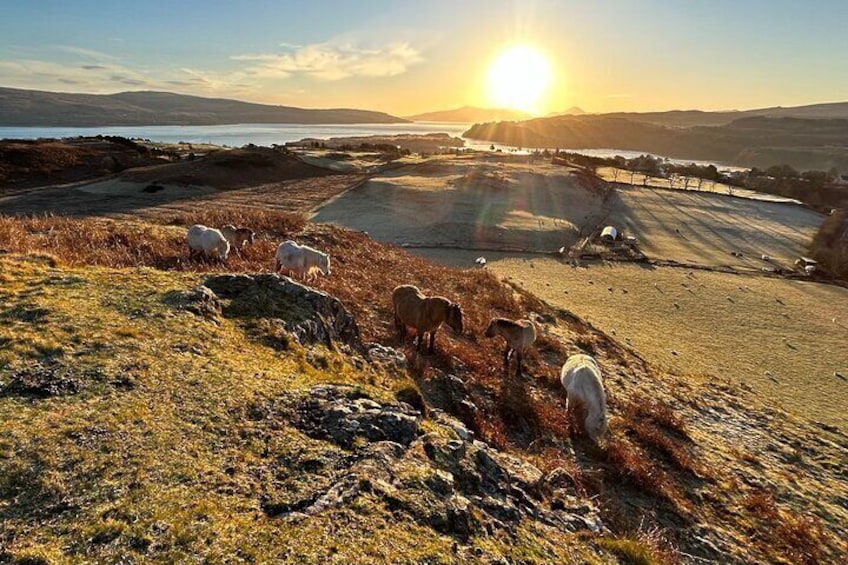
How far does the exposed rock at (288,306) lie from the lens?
380 inches

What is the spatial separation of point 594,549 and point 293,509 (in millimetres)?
4374

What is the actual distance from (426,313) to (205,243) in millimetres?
9974

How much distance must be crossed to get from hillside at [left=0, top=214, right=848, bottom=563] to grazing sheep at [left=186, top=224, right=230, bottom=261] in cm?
271

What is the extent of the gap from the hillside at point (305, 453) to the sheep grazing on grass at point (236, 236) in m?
5.17

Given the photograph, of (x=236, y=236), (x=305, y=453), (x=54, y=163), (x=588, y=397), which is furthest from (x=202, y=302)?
(x=54, y=163)

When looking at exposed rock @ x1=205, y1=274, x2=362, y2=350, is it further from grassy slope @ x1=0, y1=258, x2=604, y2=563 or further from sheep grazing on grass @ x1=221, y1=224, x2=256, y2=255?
sheep grazing on grass @ x1=221, y1=224, x2=256, y2=255

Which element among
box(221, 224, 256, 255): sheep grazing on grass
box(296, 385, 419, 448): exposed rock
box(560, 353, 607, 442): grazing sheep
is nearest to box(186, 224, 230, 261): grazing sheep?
box(221, 224, 256, 255): sheep grazing on grass

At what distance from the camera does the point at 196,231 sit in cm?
1830

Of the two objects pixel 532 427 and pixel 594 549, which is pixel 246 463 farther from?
pixel 532 427

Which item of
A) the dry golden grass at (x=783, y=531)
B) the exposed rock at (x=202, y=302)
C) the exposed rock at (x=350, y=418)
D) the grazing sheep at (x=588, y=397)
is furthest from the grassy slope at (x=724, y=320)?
the exposed rock at (x=202, y=302)

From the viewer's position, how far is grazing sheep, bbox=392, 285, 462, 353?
1390 cm

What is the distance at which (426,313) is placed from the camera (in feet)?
45.6

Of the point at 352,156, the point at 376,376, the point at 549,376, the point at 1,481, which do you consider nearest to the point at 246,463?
the point at 1,481

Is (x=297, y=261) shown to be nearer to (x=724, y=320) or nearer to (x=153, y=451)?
(x=153, y=451)
